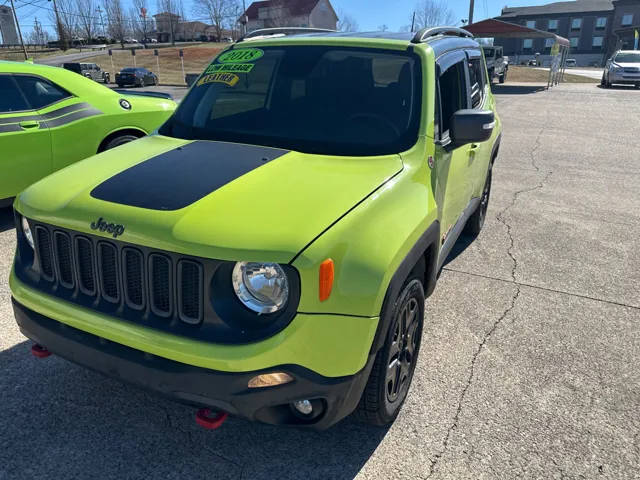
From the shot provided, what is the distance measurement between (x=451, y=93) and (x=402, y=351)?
70.0 inches

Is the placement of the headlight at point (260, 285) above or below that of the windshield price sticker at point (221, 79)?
below

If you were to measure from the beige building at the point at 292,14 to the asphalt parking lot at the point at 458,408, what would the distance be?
78473mm

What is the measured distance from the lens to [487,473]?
2.37m

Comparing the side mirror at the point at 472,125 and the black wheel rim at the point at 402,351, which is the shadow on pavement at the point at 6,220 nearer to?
the black wheel rim at the point at 402,351

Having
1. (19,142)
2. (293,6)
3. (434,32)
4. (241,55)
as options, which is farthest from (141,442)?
(293,6)

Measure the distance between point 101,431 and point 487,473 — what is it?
6.06 ft

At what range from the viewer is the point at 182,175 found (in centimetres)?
241

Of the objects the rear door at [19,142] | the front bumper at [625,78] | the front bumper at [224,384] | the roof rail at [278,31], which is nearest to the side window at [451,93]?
the roof rail at [278,31]

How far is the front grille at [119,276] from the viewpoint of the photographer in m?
2.00

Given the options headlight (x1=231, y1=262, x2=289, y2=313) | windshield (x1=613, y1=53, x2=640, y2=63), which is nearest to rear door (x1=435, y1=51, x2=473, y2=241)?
headlight (x1=231, y1=262, x2=289, y2=313)

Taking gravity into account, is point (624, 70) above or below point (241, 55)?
below

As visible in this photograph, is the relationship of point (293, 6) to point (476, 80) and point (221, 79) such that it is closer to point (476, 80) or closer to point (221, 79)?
point (476, 80)

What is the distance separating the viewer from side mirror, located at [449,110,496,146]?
285 centimetres

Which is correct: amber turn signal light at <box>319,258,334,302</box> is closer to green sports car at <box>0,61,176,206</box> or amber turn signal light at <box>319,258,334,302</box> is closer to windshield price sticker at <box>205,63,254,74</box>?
windshield price sticker at <box>205,63,254,74</box>
